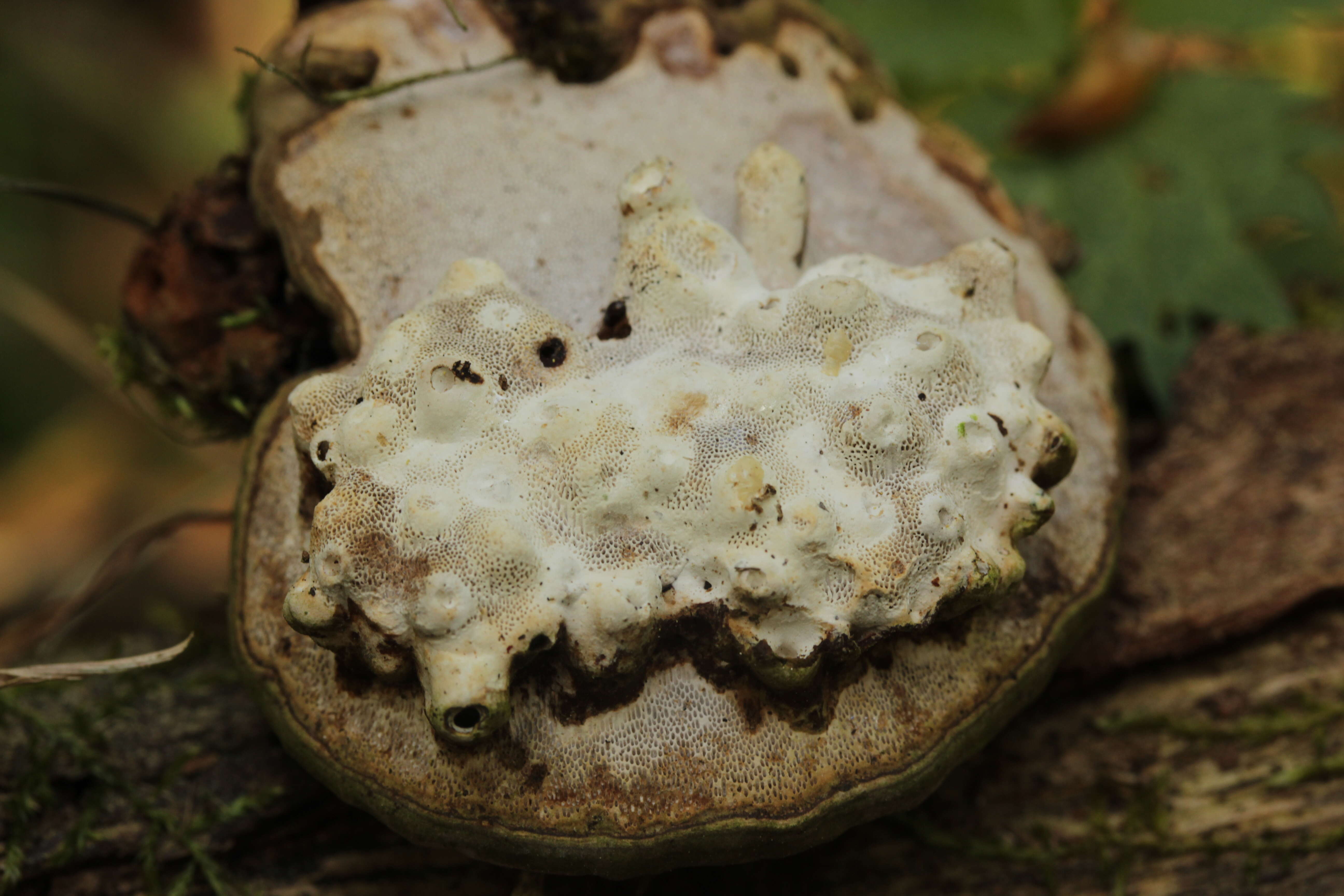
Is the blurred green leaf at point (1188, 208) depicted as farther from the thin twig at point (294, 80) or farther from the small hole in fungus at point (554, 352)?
the thin twig at point (294, 80)

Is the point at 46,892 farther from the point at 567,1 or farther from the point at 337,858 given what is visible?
the point at 567,1

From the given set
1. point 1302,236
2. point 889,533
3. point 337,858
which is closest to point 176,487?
point 337,858

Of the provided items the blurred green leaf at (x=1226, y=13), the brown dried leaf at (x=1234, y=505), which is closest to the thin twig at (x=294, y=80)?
the brown dried leaf at (x=1234, y=505)

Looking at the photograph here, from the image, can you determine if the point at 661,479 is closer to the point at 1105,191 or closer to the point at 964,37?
the point at 1105,191

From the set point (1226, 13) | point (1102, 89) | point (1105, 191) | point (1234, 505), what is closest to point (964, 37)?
point (1102, 89)

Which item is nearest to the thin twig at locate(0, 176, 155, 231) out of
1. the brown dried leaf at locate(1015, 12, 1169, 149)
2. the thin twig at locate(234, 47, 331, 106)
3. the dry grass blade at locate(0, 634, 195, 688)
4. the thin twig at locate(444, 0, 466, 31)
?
the thin twig at locate(234, 47, 331, 106)
